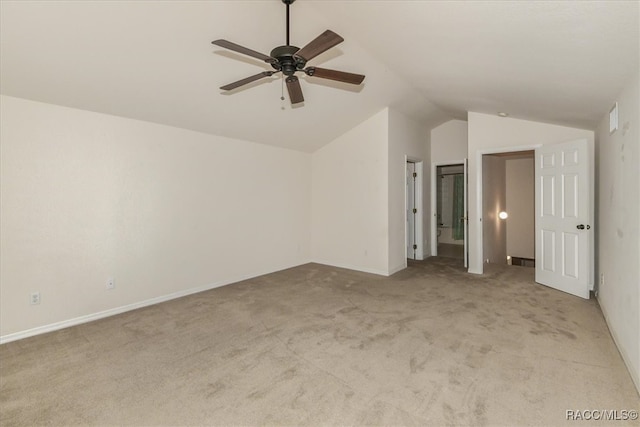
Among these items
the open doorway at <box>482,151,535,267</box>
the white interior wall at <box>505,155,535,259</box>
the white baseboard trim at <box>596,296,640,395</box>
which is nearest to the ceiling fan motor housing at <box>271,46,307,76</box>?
the white baseboard trim at <box>596,296,640,395</box>

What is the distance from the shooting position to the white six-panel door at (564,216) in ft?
12.7

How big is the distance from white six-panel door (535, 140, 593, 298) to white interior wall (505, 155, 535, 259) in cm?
366

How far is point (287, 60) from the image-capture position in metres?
2.30

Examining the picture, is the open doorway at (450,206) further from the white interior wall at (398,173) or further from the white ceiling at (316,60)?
the white ceiling at (316,60)

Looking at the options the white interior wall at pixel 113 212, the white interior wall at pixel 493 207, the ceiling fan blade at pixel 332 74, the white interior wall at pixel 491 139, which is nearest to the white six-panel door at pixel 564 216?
the white interior wall at pixel 491 139

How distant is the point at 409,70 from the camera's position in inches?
144

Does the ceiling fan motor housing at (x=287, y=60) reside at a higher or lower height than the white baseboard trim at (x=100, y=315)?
higher

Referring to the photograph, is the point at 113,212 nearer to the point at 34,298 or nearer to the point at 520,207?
the point at 34,298

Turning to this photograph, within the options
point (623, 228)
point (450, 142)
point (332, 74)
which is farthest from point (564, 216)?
point (332, 74)

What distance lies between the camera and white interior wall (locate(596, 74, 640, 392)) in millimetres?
2207

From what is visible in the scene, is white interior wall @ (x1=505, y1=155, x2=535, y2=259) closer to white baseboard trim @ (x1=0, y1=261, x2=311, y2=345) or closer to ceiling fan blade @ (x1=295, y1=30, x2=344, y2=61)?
white baseboard trim @ (x1=0, y1=261, x2=311, y2=345)

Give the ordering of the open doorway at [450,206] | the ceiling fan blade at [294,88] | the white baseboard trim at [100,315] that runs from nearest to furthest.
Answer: the ceiling fan blade at [294,88]
the white baseboard trim at [100,315]
the open doorway at [450,206]

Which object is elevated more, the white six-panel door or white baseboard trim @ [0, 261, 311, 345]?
the white six-panel door

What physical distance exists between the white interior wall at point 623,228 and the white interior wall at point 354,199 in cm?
274
